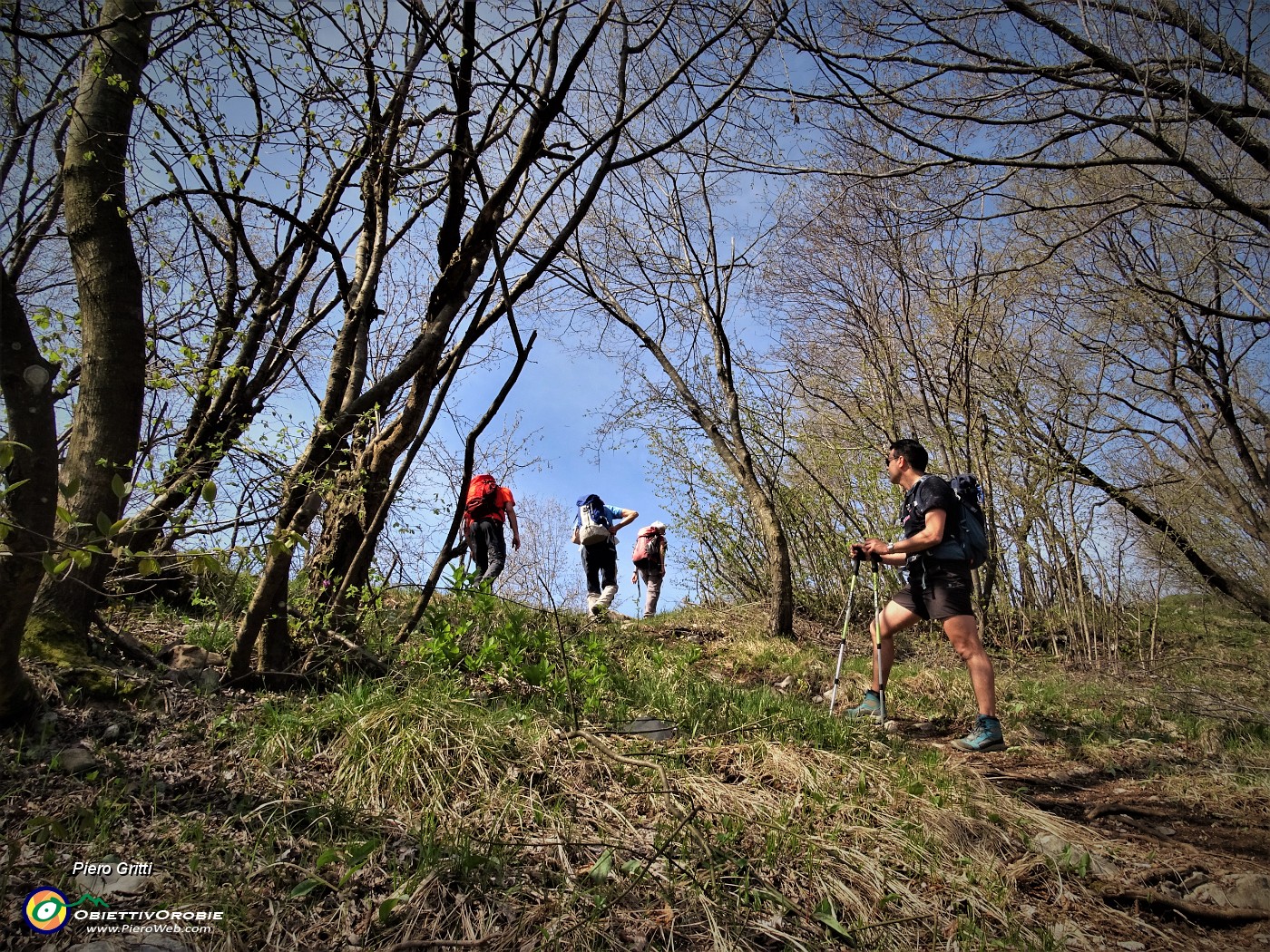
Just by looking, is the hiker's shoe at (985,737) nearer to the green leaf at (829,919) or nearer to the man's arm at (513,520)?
the green leaf at (829,919)

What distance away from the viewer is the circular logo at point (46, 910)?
186 cm

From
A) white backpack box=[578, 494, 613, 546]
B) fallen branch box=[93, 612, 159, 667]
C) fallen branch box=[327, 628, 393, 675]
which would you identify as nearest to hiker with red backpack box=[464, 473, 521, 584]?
white backpack box=[578, 494, 613, 546]

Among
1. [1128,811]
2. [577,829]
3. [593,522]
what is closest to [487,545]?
[593,522]

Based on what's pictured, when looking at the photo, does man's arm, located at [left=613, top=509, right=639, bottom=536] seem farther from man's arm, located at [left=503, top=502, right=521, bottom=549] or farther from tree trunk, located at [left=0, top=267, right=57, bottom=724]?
tree trunk, located at [left=0, top=267, right=57, bottom=724]

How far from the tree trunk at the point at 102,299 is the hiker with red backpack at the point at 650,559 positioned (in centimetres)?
682

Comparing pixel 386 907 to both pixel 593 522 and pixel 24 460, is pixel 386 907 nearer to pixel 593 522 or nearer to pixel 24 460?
pixel 24 460

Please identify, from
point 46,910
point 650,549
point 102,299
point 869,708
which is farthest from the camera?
point 650,549

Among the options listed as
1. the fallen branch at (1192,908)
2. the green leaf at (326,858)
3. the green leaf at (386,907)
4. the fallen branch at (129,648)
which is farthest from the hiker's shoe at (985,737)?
the fallen branch at (129,648)

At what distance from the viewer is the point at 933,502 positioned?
4.34 metres

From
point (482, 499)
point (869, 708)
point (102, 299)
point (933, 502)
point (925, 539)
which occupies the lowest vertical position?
point (869, 708)

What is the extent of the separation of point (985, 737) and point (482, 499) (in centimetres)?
545

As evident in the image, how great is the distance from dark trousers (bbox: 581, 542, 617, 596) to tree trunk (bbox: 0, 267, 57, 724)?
6.43m

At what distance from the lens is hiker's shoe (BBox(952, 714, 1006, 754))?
4020mm

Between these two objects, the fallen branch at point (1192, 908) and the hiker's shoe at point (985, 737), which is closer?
the fallen branch at point (1192, 908)
